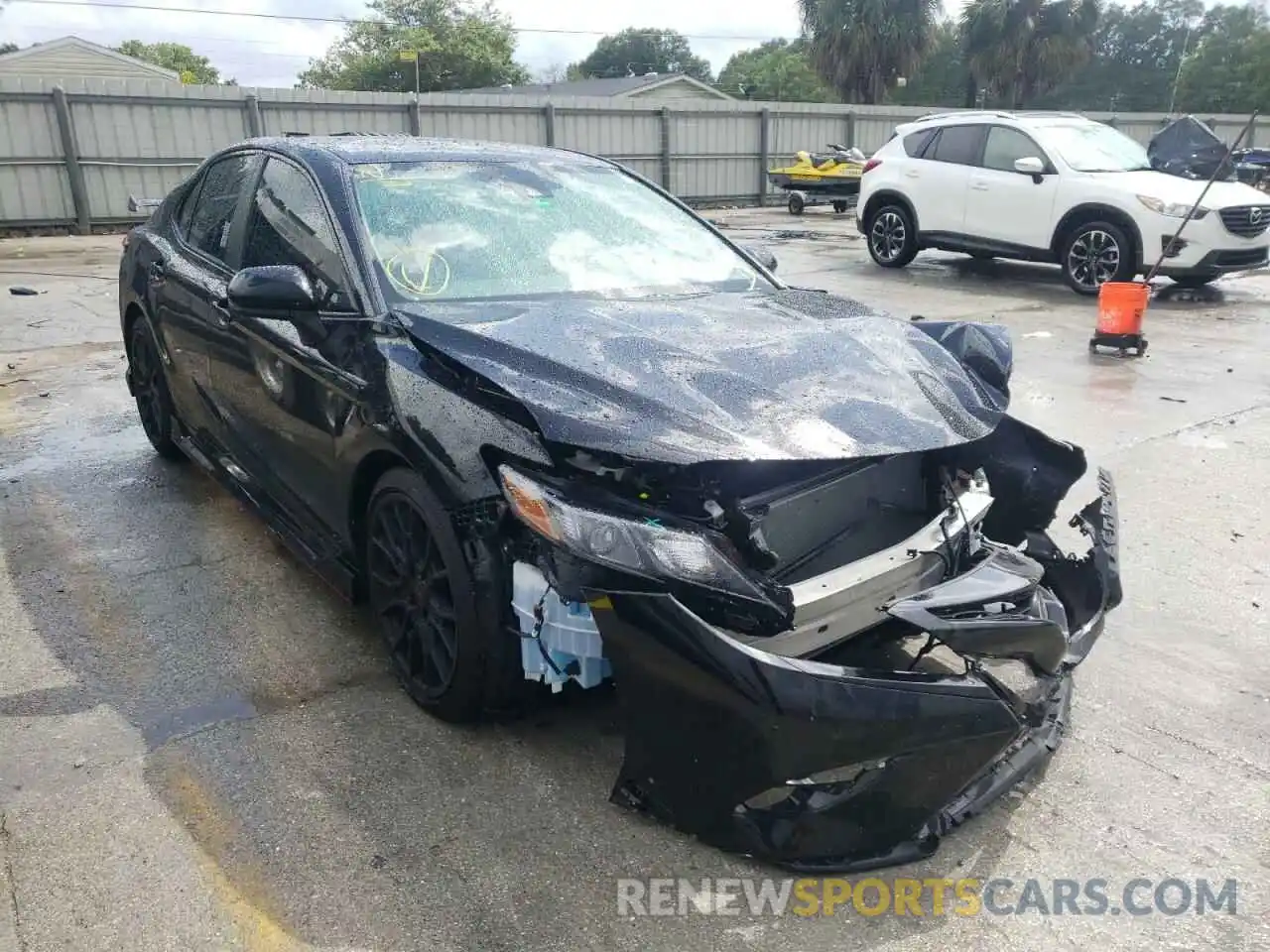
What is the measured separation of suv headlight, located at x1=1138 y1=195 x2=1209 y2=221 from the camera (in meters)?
10.0

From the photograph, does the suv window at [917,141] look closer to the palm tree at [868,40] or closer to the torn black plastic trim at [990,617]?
the torn black plastic trim at [990,617]

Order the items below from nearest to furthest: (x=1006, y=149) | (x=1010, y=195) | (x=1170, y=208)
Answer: (x=1170, y=208), (x=1010, y=195), (x=1006, y=149)

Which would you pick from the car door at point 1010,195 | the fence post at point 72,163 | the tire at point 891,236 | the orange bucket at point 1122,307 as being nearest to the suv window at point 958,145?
the car door at point 1010,195

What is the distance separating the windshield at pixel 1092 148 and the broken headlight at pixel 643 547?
1034 cm

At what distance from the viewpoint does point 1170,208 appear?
1005 cm

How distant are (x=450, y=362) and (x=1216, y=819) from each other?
7.77 ft

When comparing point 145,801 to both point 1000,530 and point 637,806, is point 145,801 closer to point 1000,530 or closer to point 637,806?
point 637,806

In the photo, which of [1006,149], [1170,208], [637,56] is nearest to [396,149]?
[1170,208]

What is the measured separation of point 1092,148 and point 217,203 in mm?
10201

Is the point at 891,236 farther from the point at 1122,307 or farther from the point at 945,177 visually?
the point at 1122,307

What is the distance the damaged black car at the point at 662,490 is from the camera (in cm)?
223

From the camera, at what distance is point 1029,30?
120ft

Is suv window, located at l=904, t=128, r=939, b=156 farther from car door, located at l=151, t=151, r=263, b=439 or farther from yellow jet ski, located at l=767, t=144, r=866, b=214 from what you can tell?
car door, located at l=151, t=151, r=263, b=439

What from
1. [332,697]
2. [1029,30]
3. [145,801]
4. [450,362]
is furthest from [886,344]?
[1029,30]
